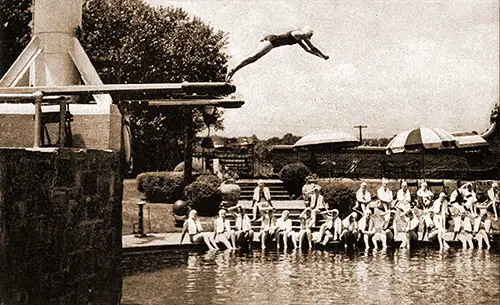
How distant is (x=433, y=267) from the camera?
39.5 ft

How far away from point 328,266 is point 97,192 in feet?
23.5

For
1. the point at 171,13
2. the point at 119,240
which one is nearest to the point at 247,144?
the point at 171,13

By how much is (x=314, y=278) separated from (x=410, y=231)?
5.08 metres

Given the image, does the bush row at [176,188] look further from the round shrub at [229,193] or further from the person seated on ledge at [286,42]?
the person seated on ledge at [286,42]

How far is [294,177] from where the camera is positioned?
2483cm

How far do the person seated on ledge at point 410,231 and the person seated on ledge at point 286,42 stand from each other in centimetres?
879

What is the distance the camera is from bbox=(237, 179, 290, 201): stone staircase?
24312mm

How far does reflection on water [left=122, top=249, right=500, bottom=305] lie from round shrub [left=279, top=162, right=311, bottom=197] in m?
10.6

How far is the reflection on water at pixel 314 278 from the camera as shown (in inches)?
363

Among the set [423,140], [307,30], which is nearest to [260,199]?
[423,140]

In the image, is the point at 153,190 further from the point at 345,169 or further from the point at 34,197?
the point at 34,197

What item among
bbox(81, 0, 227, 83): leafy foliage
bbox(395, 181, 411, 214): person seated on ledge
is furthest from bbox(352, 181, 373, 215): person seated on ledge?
bbox(81, 0, 227, 83): leafy foliage

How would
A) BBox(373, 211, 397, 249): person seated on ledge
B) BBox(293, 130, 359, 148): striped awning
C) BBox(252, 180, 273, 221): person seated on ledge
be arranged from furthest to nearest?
BBox(293, 130, 359, 148): striped awning, BBox(252, 180, 273, 221): person seated on ledge, BBox(373, 211, 397, 249): person seated on ledge

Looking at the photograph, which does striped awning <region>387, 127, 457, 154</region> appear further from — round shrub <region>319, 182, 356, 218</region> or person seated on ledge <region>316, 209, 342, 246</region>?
person seated on ledge <region>316, 209, 342, 246</region>
